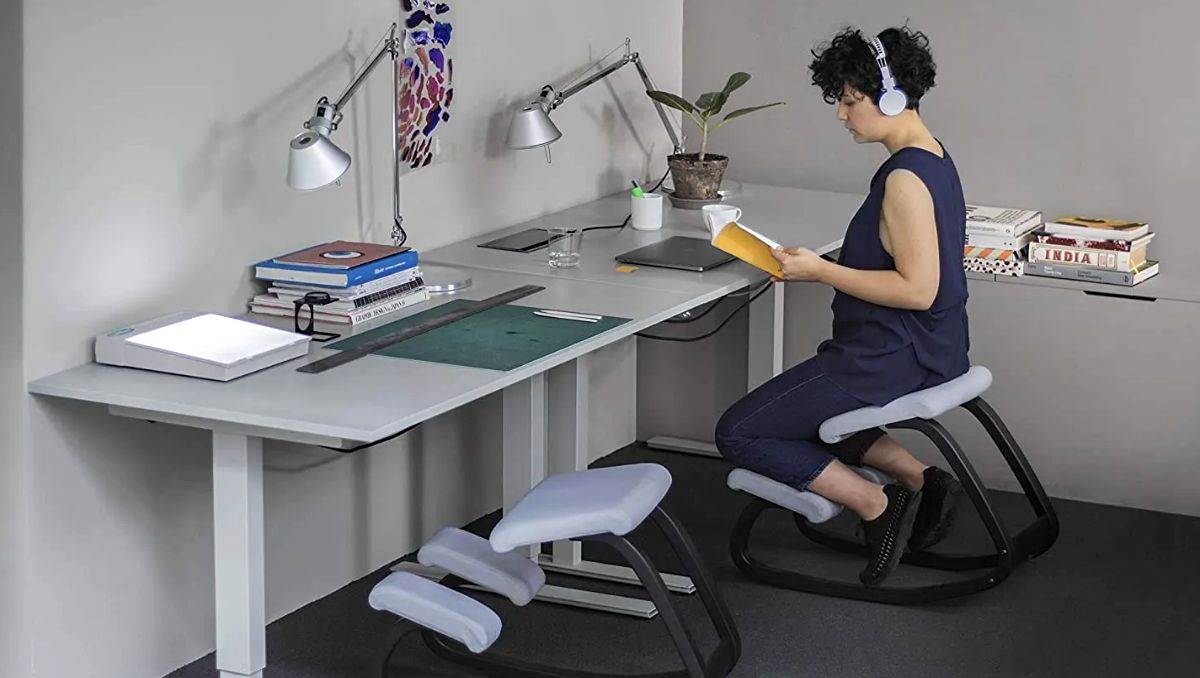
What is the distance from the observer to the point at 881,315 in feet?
11.8

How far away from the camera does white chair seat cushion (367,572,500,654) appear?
2924 millimetres

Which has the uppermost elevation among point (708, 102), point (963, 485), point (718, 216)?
point (708, 102)

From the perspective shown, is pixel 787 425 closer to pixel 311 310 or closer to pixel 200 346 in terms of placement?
pixel 311 310

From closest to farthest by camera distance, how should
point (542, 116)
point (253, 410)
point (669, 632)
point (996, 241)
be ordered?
point (253, 410) < point (669, 632) < point (542, 116) < point (996, 241)

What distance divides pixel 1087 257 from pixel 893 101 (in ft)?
3.59

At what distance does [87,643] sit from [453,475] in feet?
4.23

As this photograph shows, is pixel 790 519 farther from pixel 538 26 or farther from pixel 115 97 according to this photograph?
pixel 115 97

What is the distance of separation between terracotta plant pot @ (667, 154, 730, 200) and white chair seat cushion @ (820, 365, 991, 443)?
1028 mm

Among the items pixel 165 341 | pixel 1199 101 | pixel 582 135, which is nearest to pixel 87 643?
pixel 165 341

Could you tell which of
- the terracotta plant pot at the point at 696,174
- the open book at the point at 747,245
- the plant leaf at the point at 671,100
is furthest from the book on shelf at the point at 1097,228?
the open book at the point at 747,245

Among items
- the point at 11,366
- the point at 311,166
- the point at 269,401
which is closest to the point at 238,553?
the point at 269,401

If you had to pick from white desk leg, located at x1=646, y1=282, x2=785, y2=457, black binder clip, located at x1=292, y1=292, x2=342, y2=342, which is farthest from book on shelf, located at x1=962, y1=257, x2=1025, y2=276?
black binder clip, located at x1=292, y1=292, x2=342, y2=342

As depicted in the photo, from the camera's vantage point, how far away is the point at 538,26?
425 cm

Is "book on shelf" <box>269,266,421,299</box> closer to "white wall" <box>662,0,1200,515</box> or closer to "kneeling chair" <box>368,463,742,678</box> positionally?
"kneeling chair" <box>368,463,742,678</box>
